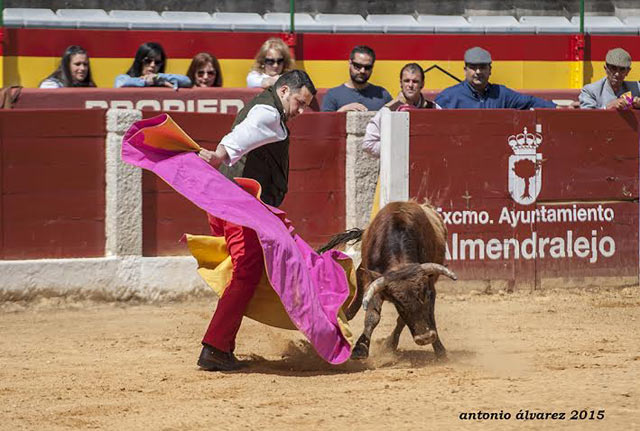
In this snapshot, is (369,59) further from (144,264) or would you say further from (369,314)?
(369,314)

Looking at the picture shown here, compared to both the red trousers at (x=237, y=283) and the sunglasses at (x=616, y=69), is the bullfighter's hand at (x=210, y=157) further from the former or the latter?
the sunglasses at (x=616, y=69)

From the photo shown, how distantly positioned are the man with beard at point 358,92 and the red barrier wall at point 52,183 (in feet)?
5.62

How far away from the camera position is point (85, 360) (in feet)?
20.1

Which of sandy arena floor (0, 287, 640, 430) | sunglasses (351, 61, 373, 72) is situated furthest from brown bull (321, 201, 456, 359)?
sunglasses (351, 61, 373, 72)

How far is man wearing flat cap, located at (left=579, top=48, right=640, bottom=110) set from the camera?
891 cm

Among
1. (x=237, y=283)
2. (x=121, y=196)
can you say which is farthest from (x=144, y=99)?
(x=237, y=283)

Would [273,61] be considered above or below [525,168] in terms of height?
above

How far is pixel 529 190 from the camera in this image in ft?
28.6

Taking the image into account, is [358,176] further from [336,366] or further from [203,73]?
[336,366]

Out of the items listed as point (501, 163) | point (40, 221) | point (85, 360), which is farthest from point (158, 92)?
point (85, 360)

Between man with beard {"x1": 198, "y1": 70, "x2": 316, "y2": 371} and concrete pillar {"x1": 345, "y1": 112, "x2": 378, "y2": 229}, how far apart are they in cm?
282

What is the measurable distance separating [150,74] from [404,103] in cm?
189

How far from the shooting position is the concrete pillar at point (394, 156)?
27.7 feet

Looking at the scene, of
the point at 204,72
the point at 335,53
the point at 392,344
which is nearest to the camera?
the point at 392,344
